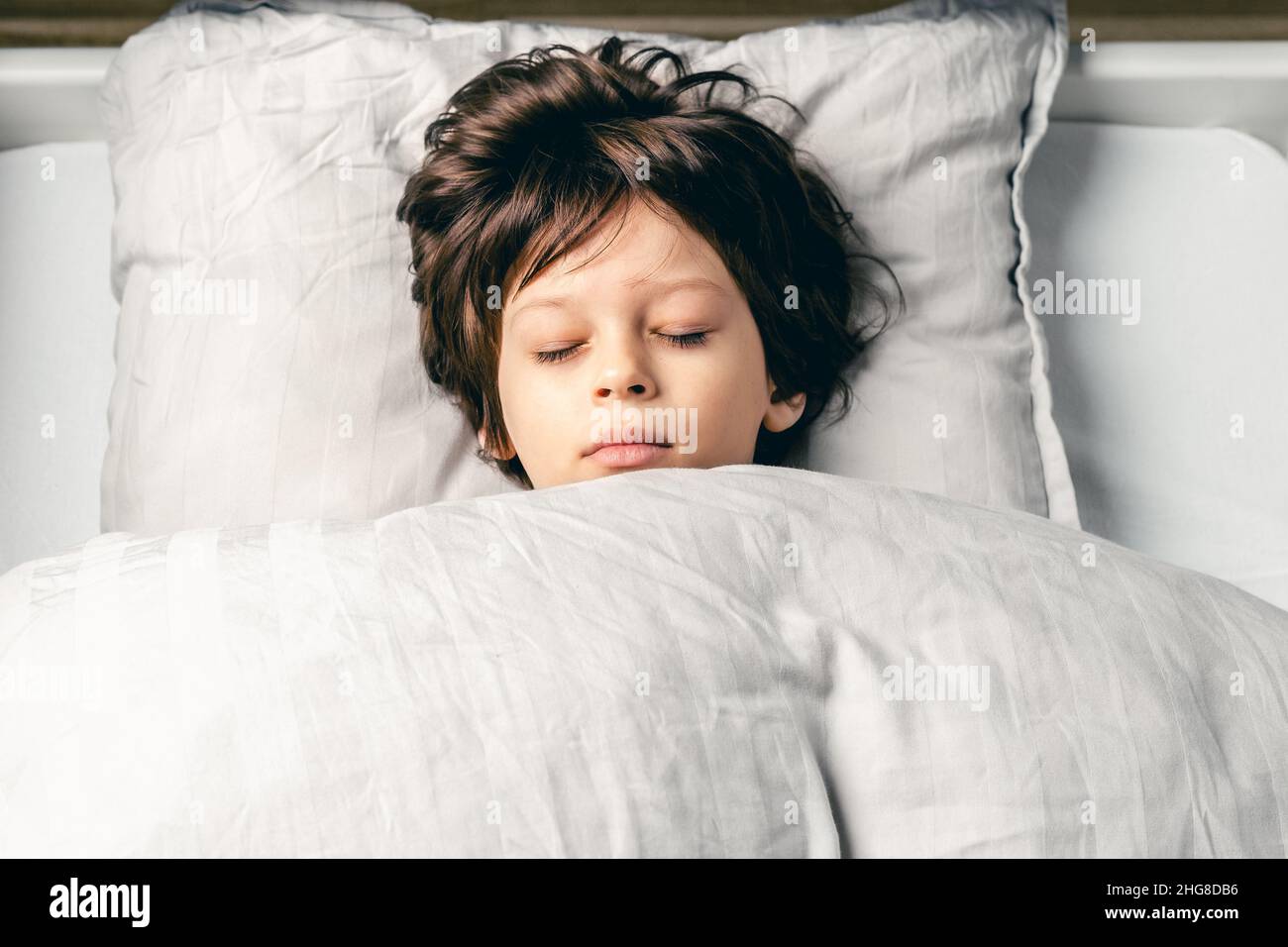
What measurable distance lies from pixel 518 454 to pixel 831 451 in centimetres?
28

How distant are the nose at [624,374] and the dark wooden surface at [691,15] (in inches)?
21.3

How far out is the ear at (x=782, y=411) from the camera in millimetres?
1011

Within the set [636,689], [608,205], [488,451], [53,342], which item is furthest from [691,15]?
[636,689]

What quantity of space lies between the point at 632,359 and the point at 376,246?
32 centimetres

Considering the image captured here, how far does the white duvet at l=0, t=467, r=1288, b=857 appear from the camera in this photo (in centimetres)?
62

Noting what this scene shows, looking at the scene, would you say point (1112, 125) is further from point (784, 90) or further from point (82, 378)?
point (82, 378)

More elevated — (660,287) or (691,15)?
(691,15)

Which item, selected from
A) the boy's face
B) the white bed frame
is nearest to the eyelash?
the boy's face

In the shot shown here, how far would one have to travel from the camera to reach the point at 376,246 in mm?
1056

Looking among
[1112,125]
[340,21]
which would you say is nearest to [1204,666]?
[1112,125]

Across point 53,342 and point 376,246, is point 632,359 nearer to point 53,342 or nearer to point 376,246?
point 376,246

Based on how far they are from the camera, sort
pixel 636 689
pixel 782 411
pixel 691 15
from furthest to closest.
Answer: pixel 691 15
pixel 782 411
pixel 636 689

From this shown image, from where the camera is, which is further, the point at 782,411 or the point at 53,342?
the point at 53,342
